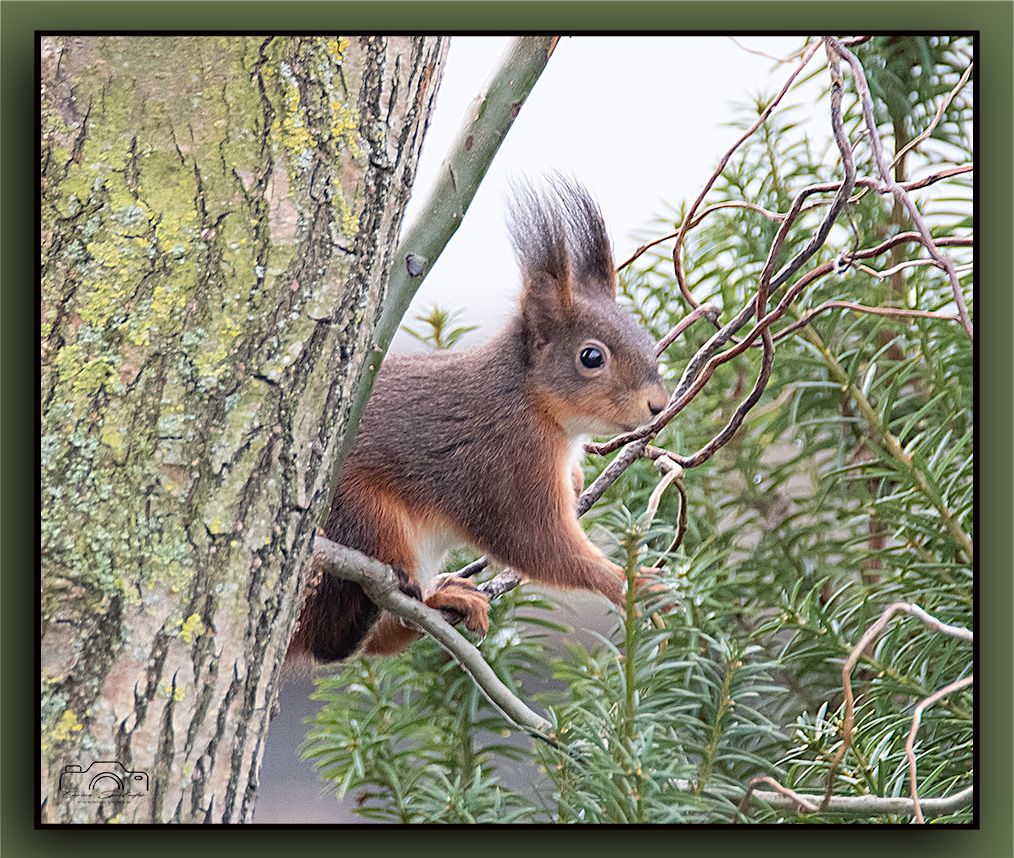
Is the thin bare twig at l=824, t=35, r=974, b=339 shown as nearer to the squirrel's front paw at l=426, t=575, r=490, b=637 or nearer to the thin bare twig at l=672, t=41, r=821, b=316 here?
the thin bare twig at l=672, t=41, r=821, b=316

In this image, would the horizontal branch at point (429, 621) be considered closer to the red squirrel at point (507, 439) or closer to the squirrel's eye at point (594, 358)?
the red squirrel at point (507, 439)

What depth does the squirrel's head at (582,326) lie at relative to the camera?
1252mm

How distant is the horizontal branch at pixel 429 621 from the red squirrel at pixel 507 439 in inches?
0.6

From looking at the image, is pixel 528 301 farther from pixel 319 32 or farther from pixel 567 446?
pixel 319 32

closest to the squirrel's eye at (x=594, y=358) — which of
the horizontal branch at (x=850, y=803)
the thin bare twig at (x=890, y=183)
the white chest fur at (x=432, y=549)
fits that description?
the white chest fur at (x=432, y=549)

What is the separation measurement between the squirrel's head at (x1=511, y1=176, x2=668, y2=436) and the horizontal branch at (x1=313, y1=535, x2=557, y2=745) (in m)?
0.27

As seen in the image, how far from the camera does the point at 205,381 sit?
1.06 metres

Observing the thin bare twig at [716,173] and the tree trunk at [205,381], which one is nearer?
the tree trunk at [205,381]

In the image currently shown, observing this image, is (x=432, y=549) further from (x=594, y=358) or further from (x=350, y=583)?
(x=594, y=358)

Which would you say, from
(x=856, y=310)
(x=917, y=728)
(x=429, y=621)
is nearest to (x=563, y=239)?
(x=856, y=310)

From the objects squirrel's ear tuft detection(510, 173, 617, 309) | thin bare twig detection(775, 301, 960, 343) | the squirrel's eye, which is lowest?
the squirrel's eye

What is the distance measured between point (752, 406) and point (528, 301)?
28cm

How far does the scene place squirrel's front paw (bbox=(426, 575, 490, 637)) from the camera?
49.1 inches

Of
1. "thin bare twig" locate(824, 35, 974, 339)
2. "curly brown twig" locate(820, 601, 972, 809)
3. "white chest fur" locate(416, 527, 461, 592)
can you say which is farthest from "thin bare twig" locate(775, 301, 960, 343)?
"white chest fur" locate(416, 527, 461, 592)
